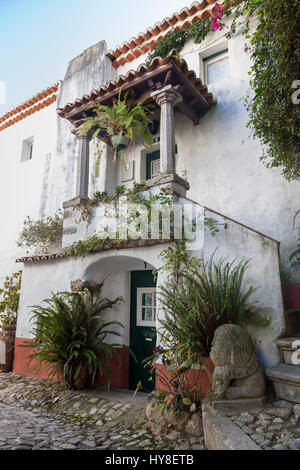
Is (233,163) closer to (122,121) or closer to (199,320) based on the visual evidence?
(122,121)

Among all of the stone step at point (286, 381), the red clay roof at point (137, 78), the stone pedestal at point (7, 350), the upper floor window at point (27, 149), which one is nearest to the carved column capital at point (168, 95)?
the red clay roof at point (137, 78)

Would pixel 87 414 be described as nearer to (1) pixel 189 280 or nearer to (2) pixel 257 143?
(1) pixel 189 280

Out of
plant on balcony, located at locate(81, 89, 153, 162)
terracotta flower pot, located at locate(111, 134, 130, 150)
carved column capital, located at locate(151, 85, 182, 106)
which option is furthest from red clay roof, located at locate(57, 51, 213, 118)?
terracotta flower pot, located at locate(111, 134, 130, 150)

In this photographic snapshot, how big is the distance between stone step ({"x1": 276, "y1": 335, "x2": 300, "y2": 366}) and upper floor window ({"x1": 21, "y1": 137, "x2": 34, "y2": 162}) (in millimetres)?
9952

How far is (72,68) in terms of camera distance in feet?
29.5

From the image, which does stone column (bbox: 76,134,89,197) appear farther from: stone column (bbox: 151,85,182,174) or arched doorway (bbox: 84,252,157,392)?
stone column (bbox: 151,85,182,174)

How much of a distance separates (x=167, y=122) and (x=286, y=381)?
4.23 m

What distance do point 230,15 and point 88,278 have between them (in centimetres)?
646

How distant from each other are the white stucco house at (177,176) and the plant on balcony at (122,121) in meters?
0.28

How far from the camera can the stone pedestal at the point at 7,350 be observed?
268 inches

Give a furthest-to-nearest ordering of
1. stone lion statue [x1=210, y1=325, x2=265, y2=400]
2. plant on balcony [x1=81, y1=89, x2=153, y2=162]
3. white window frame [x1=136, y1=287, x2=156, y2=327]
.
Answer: white window frame [x1=136, y1=287, x2=156, y2=327] → plant on balcony [x1=81, y1=89, x2=153, y2=162] → stone lion statue [x1=210, y1=325, x2=265, y2=400]

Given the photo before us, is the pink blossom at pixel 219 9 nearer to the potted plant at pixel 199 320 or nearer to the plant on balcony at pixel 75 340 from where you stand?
the potted plant at pixel 199 320

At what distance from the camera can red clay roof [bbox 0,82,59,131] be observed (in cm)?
946
